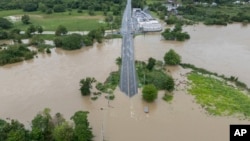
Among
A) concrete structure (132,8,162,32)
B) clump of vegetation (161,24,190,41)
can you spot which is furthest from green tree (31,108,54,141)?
concrete structure (132,8,162,32)

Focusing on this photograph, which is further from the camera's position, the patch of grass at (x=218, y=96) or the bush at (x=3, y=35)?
the bush at (x=3, y=35)

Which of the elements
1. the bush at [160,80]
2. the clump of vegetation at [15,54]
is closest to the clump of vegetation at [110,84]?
the bush at [160,80]

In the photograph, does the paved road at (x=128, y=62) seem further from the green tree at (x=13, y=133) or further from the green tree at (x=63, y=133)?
the green tree at (x=13, y=133)

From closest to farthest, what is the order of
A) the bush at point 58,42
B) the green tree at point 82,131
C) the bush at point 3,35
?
the green tree at point 82,131 → the bush at point 58,42 → the bush at point 3,35

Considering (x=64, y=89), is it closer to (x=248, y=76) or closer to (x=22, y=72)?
(x=22, y=72)

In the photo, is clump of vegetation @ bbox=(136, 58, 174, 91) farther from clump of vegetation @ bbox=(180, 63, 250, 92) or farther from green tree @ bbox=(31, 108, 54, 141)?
green tree @ bbox=(31, 108, 54, 141)

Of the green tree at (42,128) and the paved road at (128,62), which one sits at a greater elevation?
the paved road at (128,62)
